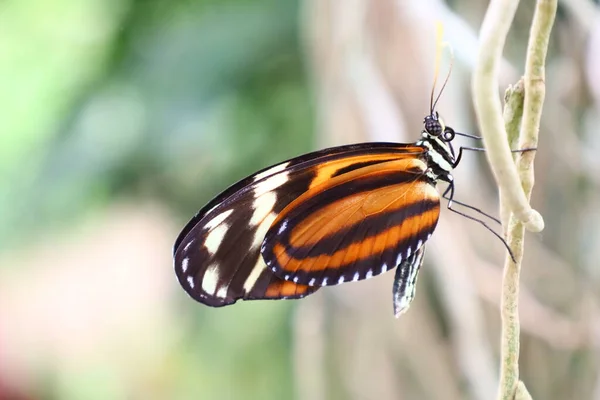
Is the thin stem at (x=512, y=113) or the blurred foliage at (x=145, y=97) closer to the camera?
the thin stem at (x=512, y=113)

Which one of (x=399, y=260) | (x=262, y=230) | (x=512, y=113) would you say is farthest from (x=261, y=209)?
(x=512, y=113)

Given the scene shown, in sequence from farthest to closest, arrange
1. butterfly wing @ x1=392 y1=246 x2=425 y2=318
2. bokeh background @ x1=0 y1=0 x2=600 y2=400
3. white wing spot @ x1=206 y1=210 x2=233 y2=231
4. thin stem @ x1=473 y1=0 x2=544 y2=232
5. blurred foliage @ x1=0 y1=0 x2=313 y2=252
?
1. blurred foliage @ x1=0 y1=0 x2=313 y2=252
2. bokeh background @ x1=0 y1=0 x2=600 y2=400
3. white wing spot @ x1=206 y1=210 x2=233 y2=231
4. butterfly wing @ x1=392 y1=246 x2=425 y2=318
5. thin stem @ x1=473 y1=0 x2=544 y2=232

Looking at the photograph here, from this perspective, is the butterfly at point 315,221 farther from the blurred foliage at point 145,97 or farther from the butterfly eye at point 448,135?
the blurred foliage at point 145,97

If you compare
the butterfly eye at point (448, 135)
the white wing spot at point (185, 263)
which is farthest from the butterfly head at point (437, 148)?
the white wing spot at point (185, 263)

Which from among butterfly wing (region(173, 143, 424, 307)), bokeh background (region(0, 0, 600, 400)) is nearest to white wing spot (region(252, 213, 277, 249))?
butterfly wing (region(173, 143, 424, 307))

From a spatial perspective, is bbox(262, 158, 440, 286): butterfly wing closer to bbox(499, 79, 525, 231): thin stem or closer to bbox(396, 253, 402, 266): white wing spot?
bbox(396, 253, 402, 266): white wing spot

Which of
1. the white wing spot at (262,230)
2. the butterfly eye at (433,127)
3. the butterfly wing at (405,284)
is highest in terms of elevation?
the butterfly eye at (433,127)
